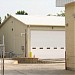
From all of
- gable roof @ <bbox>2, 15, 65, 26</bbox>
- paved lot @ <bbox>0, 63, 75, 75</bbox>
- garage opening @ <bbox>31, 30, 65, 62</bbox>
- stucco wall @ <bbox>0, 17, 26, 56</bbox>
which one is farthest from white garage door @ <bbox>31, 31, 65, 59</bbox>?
paved lot @ <bbox>0, 63, 75, 75</bbox>

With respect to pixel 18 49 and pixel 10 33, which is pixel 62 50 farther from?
pixel 10 33

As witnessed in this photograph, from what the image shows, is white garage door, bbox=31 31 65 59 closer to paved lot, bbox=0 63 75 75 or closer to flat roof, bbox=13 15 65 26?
flat roof, bbox=13 15 65 26

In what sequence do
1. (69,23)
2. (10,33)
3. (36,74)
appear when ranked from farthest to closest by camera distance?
(10,33) < (69,23) < (36,74)

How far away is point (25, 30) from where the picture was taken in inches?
1591

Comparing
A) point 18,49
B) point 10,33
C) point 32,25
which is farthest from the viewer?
point 10,33

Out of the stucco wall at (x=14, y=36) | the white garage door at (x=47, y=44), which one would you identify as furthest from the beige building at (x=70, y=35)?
the stucco wall at (x=14, y=36)

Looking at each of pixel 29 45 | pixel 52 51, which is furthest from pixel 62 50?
pixel 29 45

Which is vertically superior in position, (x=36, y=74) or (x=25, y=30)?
(x=25, y=30)

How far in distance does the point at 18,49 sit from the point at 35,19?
4210 millimetres

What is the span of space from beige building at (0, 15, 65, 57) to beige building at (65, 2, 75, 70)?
15.8 metres

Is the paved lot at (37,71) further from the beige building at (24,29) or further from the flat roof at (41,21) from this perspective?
the flat roof at (41,21)

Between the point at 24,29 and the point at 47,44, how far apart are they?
10.5 ft

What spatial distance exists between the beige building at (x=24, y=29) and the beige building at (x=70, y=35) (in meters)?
15.8

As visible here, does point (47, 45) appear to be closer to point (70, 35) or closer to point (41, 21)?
point (41, 21)
